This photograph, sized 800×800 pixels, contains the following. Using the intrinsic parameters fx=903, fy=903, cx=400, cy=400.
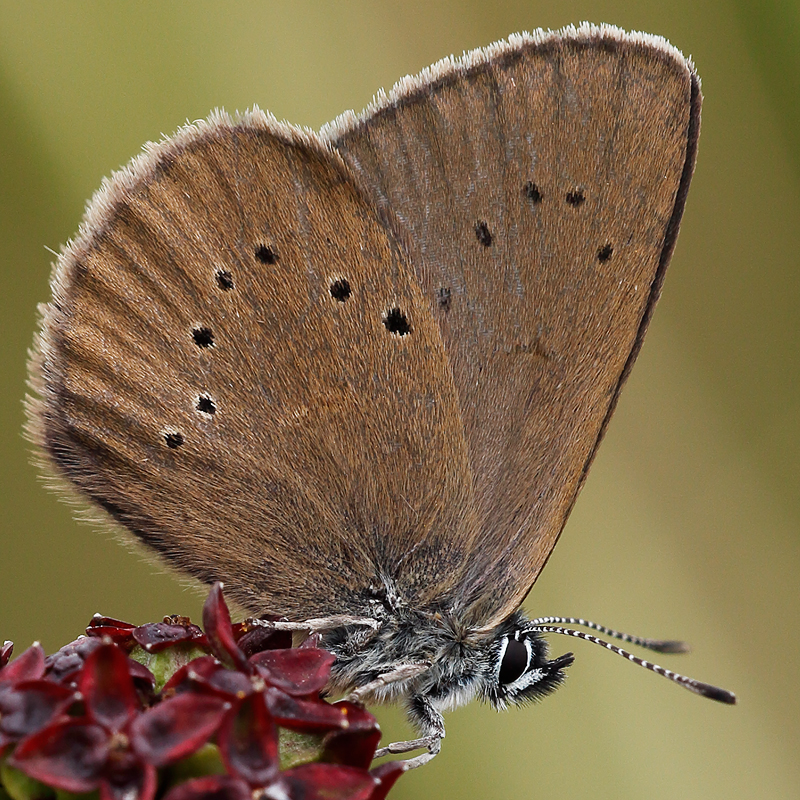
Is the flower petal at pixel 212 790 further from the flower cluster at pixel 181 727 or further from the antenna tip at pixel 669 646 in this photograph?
the antenna tip at pixel 669 646

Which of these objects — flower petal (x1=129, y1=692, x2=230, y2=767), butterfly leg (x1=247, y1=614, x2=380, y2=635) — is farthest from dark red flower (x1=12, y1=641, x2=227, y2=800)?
butterfly leg (x1=247, y1=614, x2=380, y2=635)

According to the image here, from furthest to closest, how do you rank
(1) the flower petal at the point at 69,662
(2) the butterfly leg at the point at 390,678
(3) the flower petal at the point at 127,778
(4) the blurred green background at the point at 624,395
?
(4) the blurred green background at the point at 624,395 → (2) the butterfly leg at the point at 390,678 → (1) the flower petal at the point at 69,662 → (3) the flower petal at the point at 127,778

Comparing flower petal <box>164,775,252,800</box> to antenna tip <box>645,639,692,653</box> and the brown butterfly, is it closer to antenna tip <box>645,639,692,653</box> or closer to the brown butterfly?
the brown butterfly

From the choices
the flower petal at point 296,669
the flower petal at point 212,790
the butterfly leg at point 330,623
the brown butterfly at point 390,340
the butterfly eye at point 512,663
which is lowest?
the flower petal at point 212,790

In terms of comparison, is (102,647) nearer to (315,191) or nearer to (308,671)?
(308,671)

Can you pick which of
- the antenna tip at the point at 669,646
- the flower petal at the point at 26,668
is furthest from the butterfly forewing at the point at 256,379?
the flower petal at the point at 26,668

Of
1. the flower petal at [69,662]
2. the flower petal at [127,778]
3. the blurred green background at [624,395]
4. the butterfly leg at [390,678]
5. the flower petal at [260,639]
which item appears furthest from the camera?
the blurred green background at [624,395]

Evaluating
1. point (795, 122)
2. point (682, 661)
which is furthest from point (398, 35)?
point (682, 661)

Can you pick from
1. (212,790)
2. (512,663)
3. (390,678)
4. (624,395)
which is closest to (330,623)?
(390,678)
